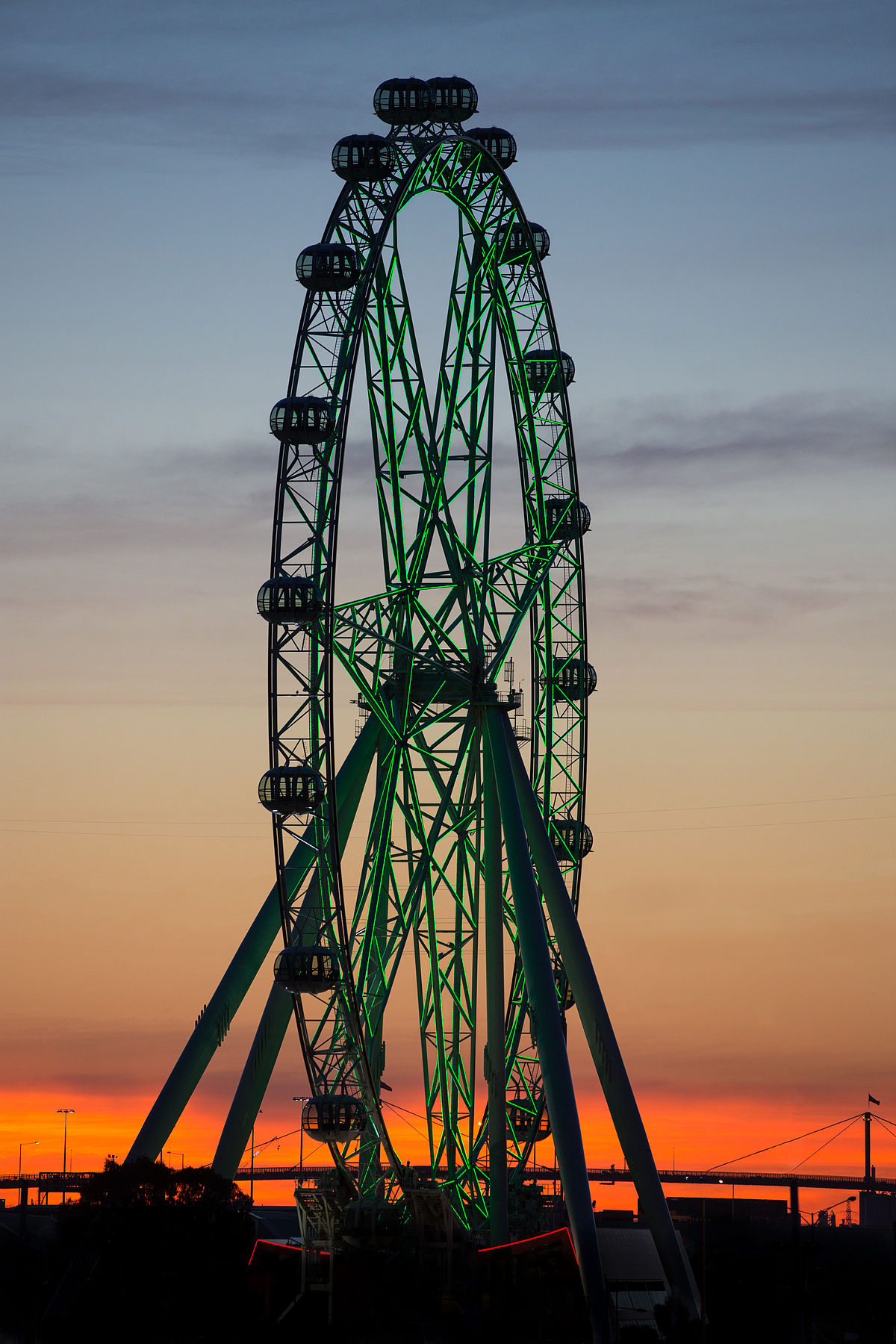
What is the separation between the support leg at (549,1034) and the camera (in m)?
59.3

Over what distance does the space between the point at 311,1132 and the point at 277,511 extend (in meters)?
21.2

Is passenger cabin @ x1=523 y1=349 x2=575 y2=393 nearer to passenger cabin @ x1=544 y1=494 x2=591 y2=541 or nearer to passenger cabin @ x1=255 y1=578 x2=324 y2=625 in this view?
passenger cabin @ x1=544 y1=494 x2=591 y2=541

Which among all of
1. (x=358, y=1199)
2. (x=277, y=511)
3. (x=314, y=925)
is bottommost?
(x=358, y=1199)

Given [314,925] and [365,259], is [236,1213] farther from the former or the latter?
[365,259]

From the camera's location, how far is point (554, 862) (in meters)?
68.2

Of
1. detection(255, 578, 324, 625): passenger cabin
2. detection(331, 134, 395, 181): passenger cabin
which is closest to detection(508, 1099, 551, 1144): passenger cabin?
detection(255, 578, 324, 625): passenger cabin

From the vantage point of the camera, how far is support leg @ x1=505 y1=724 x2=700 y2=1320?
64.4 metres

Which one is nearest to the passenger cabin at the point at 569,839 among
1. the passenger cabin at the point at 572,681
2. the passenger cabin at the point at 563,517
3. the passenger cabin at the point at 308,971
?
the passenger cabin at the point at 572,681

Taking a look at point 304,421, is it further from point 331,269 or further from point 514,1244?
point 514,1244

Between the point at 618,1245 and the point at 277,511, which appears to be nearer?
the point at 277,511

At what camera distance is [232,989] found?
69375mm

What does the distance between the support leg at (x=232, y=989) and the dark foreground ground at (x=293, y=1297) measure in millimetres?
4326

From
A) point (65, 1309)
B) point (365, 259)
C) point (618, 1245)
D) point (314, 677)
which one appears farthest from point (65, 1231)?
point (365, 259)

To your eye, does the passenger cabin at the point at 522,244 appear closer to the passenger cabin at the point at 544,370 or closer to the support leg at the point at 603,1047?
the passenger cabin at the point at 544,370
